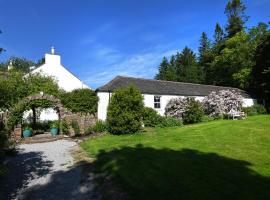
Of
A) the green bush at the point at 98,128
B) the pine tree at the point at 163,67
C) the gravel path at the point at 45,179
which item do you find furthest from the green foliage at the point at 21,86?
the pine tree at the point at 163,67

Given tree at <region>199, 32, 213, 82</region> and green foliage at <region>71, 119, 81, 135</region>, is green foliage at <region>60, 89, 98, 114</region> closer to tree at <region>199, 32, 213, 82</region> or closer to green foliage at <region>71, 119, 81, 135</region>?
green foliage at <region>71, 119, 81, 135</region>

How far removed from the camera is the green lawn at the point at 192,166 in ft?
21.3

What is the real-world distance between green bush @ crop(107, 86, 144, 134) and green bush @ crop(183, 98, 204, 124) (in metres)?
6.11

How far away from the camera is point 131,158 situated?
34.1ft

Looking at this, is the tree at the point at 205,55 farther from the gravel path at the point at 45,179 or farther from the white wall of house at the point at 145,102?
the gravel path at the point at 45,179

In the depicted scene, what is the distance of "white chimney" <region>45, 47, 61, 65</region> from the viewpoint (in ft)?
101

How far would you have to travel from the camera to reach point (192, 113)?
910 inches

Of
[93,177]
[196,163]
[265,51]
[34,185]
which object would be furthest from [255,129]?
[265,51]

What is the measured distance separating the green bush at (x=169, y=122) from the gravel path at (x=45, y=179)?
11366 mm

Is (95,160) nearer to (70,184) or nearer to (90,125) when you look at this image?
(70,184)

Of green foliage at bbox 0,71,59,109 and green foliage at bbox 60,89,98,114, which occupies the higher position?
green foliage at bbox 0,71,59,109

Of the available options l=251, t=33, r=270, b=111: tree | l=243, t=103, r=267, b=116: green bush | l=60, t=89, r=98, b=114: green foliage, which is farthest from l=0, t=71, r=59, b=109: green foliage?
l=251, t=33, r=270, b=111: tree

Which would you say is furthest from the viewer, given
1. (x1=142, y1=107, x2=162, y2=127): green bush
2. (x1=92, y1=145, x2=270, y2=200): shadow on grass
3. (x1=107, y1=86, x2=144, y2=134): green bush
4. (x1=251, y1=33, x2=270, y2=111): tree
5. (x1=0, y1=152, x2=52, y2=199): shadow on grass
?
(x1=251, y1=33, x2=270, y2=111): tree

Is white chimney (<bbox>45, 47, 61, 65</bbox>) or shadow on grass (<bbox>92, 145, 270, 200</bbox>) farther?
white chimney (<bbox>45, 47, 61, 65</bbox>)
